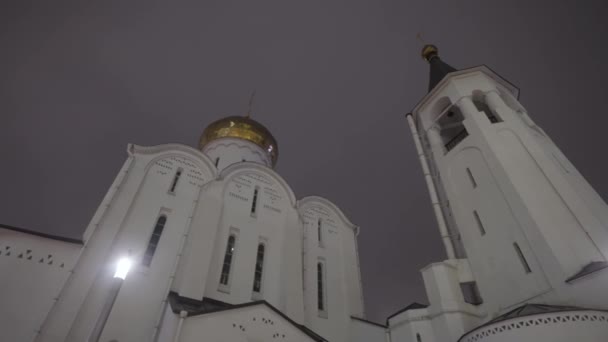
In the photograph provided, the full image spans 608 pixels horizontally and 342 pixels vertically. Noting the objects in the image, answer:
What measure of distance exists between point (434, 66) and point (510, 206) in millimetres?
10871

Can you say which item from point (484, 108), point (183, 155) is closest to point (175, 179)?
point (183, 155)

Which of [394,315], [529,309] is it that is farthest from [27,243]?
[529,309]

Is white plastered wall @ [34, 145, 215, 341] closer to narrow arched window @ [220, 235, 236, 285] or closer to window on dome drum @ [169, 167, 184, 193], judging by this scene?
window on dome drum @ [169, 167, 184, 193]

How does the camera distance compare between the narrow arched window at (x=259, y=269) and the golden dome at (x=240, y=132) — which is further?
the golden dome at (x=240, y=132)

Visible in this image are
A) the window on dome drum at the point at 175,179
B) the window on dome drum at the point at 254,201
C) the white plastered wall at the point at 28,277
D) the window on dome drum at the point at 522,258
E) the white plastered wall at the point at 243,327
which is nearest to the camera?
the white plastered wall at the point at 243,327

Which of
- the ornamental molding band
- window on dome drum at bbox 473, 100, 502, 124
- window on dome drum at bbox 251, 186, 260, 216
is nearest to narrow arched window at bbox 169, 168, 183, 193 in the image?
window on dome drum at bbox 251, 186, 260, 216

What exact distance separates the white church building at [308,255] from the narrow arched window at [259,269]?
0.04 m

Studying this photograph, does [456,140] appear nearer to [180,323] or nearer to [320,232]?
[320,232]

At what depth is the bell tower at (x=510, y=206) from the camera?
8562mm

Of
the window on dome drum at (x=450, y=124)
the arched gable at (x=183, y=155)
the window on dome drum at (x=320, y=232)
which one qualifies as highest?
the window on dome drum at (x=450, y=124)

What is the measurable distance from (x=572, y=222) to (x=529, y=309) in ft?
10.0

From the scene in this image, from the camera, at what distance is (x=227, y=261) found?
1111cm

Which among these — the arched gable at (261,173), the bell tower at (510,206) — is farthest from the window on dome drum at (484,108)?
the arched gable at (261,173)

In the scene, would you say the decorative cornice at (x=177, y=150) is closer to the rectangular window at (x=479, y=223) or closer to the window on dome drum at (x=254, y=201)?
the window on dome drum at (x=254, y=201)
